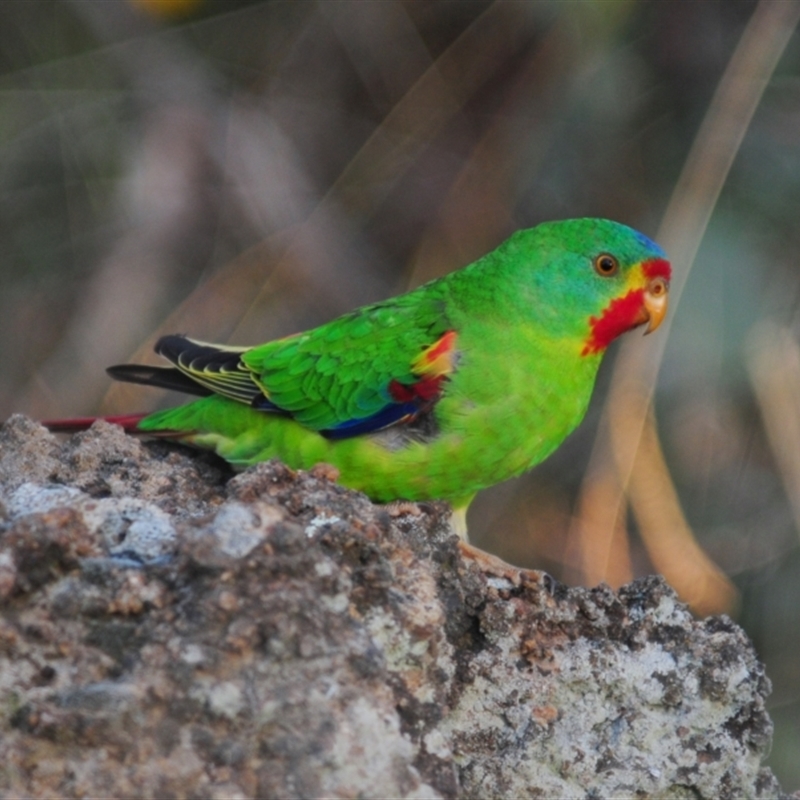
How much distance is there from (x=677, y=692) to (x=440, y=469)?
111 centimetres

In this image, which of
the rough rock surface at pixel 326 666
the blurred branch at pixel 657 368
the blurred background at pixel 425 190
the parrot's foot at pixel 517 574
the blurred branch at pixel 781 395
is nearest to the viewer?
the rough rock surface at pixel 326 666

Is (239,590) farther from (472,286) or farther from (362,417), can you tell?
(472,286)

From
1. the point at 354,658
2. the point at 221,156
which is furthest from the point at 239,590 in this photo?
the point at 221,156

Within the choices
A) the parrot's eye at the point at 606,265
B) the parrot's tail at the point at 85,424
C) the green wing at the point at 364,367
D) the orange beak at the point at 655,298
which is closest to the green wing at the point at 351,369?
the green wing at the point at 364,367

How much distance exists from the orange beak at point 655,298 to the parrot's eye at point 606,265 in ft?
0.34

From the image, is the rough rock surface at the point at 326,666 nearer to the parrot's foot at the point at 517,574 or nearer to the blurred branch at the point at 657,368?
the parrot's foot at the point at 517,574

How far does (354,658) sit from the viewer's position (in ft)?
5.59

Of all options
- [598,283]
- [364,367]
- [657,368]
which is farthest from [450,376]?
[657,368]

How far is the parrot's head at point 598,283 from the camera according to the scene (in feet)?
10.6

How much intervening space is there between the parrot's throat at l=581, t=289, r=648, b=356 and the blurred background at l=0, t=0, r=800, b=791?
1.26m

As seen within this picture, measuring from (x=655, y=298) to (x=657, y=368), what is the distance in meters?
1.16

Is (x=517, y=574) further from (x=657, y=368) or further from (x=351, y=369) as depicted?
(x=657, y=368)

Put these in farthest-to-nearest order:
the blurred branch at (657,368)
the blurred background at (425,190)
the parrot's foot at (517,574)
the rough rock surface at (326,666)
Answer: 1. the blurred background at (425,190)
2. the blurred branch at (657,368)
3. the parrot's foot at (517,574)
4. the rough rock surface at (326,666)

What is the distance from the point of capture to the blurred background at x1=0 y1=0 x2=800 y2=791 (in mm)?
4738
